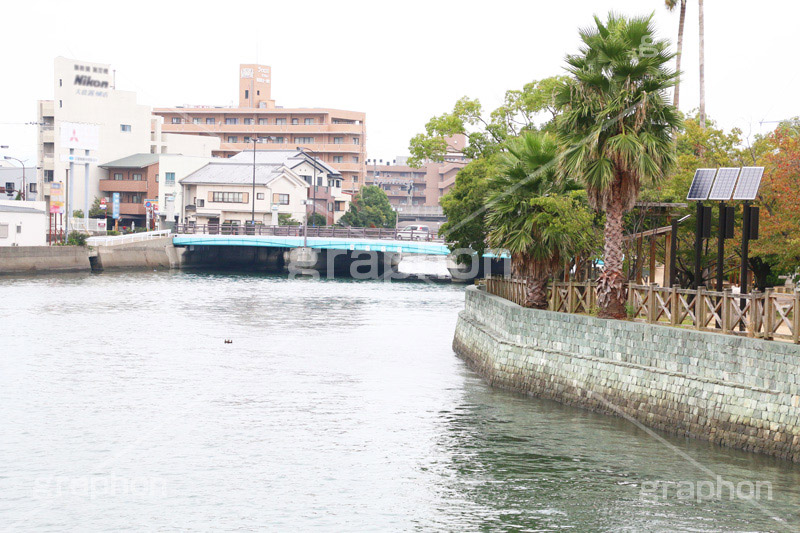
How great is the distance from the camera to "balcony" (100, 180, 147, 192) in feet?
396

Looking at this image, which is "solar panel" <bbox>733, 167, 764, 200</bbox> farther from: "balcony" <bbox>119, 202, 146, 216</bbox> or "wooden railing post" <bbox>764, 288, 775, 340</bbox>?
"balcony" <bbox>119, 202, 146, 216</bbox>

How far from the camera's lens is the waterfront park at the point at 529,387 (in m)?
19.2

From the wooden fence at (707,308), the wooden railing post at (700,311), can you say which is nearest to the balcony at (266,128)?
the wooden fence at (707,308)

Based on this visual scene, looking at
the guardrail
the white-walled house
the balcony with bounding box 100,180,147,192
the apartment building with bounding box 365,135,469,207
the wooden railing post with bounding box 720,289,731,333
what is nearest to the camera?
the wooden railing post with bounding box 720,289,731,333

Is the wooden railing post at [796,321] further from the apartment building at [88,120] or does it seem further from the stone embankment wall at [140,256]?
the apartment building at [88,120]

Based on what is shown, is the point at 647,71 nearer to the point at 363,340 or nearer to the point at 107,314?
the point at 363,340

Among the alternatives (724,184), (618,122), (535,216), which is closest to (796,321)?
(724,184)

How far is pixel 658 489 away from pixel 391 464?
6.01m

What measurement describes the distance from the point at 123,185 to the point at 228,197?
17.6 m

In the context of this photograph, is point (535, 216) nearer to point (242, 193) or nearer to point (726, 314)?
point (726, 314)

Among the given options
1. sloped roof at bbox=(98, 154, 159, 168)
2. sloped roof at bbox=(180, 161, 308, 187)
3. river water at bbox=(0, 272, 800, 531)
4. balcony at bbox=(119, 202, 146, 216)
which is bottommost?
river water at bbox=(0, 272, 800, 531)

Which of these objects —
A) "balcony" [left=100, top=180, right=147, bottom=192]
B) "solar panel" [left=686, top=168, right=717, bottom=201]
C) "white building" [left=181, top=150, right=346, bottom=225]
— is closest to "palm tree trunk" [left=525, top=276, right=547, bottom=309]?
"solar panel" [left=686, top=168, right=717, bottom=201]

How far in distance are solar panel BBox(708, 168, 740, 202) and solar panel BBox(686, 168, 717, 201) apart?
215mm

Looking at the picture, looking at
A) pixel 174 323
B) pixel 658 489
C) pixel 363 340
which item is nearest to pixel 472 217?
pixel 363 340
